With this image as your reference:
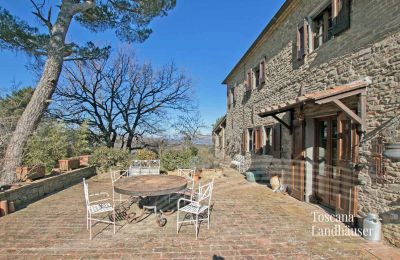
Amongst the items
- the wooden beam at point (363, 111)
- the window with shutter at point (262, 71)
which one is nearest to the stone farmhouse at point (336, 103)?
the wooden beam at point (363, 111)

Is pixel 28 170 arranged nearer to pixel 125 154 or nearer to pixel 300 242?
pixel 125 154

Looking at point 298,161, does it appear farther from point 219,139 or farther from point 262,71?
point 219,139

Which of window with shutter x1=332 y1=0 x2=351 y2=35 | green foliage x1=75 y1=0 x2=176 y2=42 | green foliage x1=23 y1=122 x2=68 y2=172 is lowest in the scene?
green foliage x1=23 y1=122 x2=68 y2=172

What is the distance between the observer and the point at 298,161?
241 inches

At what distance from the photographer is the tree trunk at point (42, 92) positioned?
673 centimetres

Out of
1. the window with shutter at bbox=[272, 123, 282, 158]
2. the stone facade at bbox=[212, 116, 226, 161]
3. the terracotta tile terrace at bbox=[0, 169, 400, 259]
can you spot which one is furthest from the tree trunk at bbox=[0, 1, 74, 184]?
the stone facade at bbox=[212, 116, 226, 161]

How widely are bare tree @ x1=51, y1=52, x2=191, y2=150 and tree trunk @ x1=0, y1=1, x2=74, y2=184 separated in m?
5.97

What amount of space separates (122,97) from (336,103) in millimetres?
13136

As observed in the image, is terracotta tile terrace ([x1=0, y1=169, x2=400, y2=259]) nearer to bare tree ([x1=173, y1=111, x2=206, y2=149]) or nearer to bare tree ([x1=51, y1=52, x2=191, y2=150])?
bare tree ([x1=51, y1=52, x2=191, y2=150])

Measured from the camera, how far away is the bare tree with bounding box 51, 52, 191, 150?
13.8 m

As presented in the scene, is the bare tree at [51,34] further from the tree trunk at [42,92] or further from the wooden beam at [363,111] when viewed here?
the wooden beam at [363,111]

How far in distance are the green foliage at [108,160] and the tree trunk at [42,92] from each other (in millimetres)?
2998

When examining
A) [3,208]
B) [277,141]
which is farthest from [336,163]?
[3,208]

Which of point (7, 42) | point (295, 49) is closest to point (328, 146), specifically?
point (295, 49)
